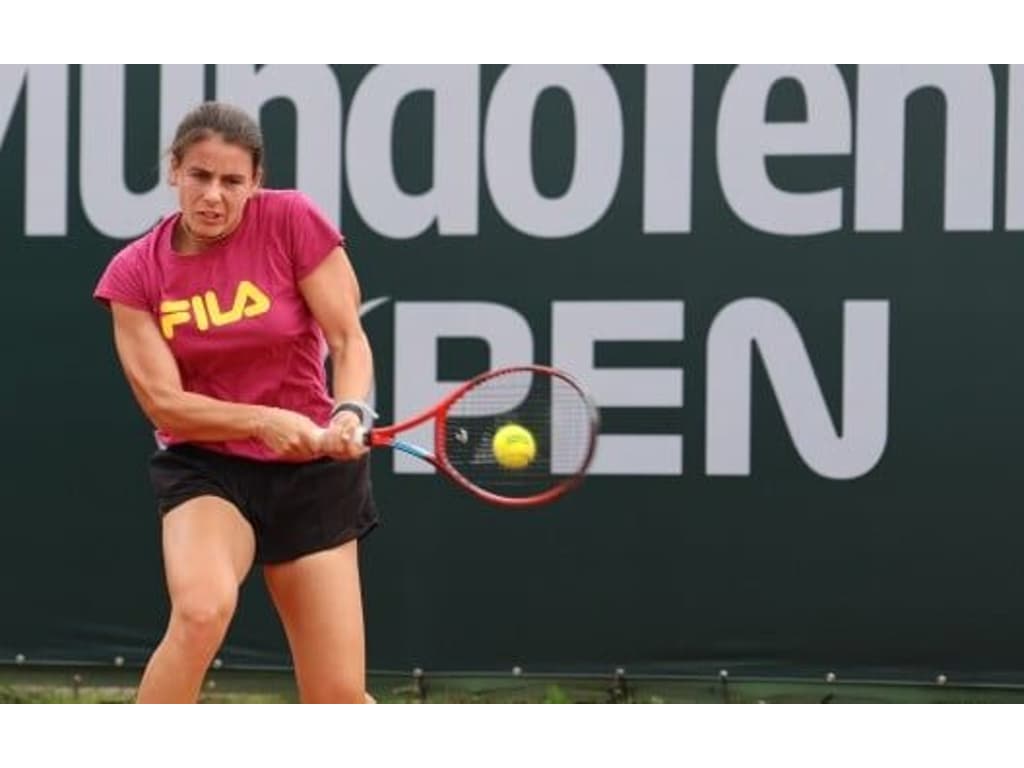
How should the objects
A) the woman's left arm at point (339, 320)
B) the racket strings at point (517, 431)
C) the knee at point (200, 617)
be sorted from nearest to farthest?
the knee at point (200, 617) → the woman's left arm at point (339, 320) → the racket strings at point (517, 431)

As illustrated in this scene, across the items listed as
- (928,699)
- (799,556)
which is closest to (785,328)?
(799,556)

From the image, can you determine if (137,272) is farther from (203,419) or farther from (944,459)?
(944,459)

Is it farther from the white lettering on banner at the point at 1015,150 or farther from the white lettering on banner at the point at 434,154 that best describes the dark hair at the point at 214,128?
the white lettering on banner at the point at 1015,150

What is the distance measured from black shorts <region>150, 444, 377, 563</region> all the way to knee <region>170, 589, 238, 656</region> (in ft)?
0.77

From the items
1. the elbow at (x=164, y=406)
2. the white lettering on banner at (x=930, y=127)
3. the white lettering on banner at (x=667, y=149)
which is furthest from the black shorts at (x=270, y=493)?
the white lettering on banner at (x=930, y=127)

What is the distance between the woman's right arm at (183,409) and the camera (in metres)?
3.72

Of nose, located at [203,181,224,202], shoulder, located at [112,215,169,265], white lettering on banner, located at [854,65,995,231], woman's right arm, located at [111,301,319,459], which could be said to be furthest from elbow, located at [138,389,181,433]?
white lettering on banner, located at [854,65,995,231]

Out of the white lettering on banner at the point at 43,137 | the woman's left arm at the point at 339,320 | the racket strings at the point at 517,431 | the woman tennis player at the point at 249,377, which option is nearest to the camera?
the woman tennis player at the point at 249,377

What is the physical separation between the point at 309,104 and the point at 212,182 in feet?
6.45

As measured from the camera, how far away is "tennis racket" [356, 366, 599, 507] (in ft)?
13.0

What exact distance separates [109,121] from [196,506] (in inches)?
88.3

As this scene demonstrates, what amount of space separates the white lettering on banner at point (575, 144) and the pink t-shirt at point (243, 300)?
69.7 inches

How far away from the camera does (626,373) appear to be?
18.1 ft

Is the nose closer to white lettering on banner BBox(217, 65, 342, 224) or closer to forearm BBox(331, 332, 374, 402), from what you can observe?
forearm BBox(331, 332, 374, 402)
